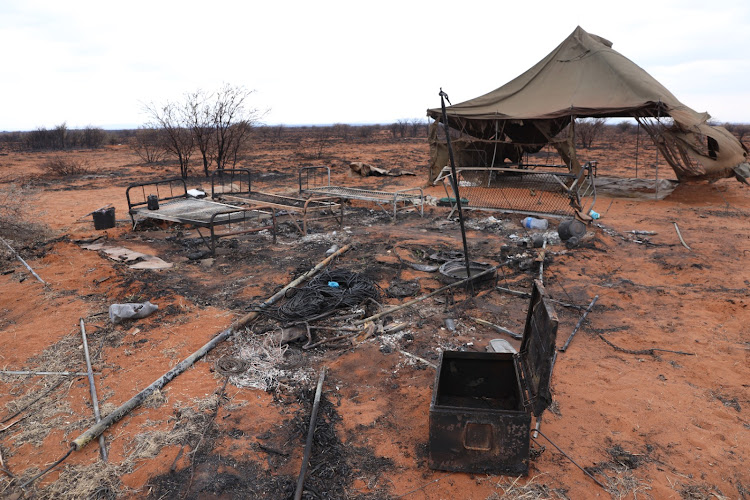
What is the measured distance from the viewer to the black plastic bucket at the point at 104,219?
8836 mm

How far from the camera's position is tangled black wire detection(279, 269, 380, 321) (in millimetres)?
4980

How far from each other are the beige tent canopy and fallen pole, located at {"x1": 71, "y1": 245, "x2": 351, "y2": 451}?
29.5 ft

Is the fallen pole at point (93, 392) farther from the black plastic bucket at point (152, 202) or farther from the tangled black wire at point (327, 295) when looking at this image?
the black plastic bucket at point (152, 202)

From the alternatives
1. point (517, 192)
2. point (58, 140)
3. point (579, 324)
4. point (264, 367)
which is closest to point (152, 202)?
point (264, 367)

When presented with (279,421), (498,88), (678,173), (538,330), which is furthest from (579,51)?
(279,421)

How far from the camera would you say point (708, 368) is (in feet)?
13.2

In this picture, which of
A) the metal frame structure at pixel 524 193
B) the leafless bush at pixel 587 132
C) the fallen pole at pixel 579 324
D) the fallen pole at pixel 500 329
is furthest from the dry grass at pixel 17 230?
the leafless bush at pixel 587 132

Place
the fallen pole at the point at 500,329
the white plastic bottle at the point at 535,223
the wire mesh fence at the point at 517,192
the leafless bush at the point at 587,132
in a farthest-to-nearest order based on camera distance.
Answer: the leafless bush at the point at 587,132, the wire mesh fence at the point at 517,192, the white plastic bottle at the point at 535,223, the fallen pole at the point at 500,329

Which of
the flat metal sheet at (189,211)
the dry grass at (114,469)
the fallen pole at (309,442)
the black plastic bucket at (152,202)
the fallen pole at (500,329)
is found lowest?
the dry grass at (114,469)

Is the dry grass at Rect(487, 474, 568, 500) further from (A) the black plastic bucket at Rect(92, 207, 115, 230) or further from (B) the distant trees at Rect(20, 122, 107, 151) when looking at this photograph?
(B) the distant trees at Rect(20, 122, 107, 151)

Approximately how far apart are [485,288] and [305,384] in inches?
116

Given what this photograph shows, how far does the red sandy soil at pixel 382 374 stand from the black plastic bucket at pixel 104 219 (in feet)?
2.85

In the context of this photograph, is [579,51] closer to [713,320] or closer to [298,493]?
[713,320]

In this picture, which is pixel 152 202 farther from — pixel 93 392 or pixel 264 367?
pixel 264 367
